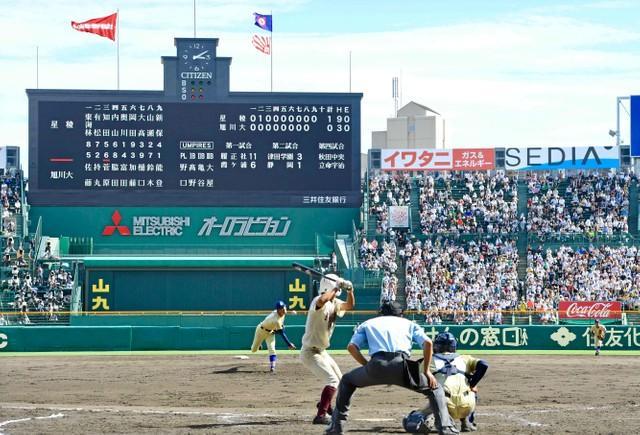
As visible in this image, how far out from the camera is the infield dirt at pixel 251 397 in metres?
16.7

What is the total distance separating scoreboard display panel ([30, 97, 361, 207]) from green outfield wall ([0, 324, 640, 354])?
854cm

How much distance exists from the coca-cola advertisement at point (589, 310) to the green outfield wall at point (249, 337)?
9.37 feet

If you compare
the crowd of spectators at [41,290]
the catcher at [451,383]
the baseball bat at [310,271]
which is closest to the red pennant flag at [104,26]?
the crowd of spectators at [41,290]

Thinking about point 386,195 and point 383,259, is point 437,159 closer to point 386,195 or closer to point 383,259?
point 386,195

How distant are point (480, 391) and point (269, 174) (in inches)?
973

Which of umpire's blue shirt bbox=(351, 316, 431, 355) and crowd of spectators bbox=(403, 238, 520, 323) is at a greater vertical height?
umpire's blue shirt bbox=(351, 316, 431, 355)

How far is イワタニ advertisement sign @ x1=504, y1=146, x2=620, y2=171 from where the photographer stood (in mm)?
53625

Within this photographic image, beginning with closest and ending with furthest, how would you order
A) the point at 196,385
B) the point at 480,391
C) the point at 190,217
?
1. the point at 480,391
2. the point at 196,385
3. the point at 190,217

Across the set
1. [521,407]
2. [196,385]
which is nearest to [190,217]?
[196,385]

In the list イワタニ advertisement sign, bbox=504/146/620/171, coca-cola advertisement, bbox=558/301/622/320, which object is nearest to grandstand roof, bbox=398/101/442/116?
イワタニ advertisement sign, bbox=504/146/620/171

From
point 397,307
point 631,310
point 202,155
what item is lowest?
point 631,310

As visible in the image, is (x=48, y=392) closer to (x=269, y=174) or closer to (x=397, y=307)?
(x=397, y=307)

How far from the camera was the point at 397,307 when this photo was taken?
14.4 meters

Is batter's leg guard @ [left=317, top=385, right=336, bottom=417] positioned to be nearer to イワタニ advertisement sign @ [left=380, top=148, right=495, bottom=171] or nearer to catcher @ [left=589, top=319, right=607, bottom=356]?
catcher @ [left=589, top=319, right=607, bottom=356]
